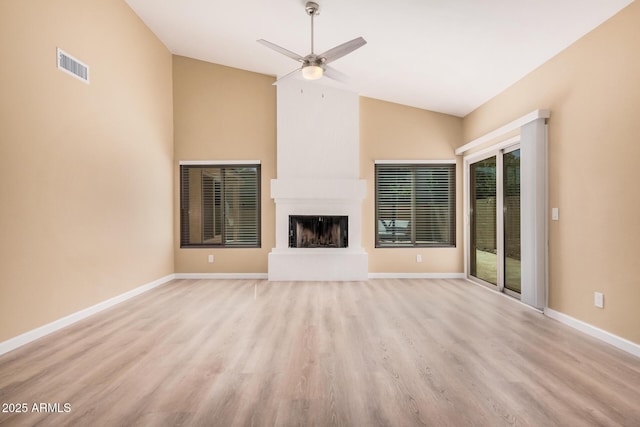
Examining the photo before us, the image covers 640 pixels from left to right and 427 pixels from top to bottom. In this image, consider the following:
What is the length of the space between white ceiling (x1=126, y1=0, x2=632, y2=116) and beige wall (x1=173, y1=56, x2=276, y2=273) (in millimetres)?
269

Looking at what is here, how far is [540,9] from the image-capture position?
2746 mm

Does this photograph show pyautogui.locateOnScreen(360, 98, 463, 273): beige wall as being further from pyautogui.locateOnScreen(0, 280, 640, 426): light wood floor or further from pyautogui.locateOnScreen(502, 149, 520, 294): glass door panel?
pyautogui.locateOnScreen(0, 280, 640, 426): light wood floor

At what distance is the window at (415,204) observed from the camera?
5.73 metres

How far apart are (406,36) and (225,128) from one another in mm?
3409

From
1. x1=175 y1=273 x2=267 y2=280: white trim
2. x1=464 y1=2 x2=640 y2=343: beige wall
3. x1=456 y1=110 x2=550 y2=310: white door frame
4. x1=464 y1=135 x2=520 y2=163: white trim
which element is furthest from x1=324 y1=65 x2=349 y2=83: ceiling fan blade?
x1=175 y1=273 x2=267 y2=280: white trim

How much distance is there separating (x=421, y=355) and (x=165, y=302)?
3.22 m

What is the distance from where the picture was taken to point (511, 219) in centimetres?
→ 433

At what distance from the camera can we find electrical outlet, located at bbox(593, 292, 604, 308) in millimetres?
2855

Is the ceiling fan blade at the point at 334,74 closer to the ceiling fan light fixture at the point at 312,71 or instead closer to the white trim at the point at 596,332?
the ceiling fan light fixture at the point at 312,71

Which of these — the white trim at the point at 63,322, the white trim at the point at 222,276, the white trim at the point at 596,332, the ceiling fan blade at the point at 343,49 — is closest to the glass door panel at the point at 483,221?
the white trim at the point at 596,332

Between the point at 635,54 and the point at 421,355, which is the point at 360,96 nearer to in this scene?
the point at 635,54

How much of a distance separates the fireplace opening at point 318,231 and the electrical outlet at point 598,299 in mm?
3285

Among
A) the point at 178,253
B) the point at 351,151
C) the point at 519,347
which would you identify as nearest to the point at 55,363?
the point at 178,253

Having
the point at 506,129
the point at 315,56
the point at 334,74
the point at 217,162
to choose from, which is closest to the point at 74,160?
the point at 217,162
